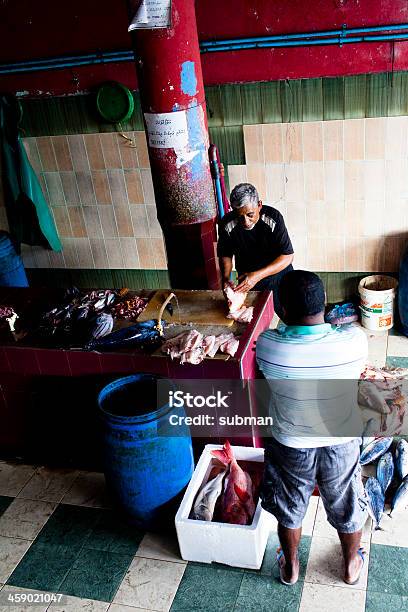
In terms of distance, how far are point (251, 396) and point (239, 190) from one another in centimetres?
163

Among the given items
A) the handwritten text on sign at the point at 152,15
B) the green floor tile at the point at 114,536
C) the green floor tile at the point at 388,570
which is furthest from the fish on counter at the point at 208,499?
the handwritten text on sign at the point at 152,15

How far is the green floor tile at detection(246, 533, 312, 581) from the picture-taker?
371 centimetres

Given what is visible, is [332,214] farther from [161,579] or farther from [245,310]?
[161,579]

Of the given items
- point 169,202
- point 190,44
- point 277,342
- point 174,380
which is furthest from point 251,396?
point 190,44

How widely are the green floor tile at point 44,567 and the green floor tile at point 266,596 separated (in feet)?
4.00

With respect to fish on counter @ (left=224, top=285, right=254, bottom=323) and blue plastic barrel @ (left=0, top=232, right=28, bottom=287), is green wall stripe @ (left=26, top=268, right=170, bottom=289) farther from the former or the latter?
fish on counter @ (left=224, top=285, right=254, bottom=323)

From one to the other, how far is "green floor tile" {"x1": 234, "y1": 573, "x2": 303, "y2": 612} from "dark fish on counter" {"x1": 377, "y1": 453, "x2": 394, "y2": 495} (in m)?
0.92

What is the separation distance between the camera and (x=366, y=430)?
14.5ft

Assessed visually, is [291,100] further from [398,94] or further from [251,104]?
[398,94]

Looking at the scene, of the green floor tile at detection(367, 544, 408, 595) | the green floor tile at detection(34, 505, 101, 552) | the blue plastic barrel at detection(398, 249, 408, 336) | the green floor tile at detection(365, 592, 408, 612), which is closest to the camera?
the green floor tile at detection(365, 592, 408, 612)

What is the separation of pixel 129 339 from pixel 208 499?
4.05 ft

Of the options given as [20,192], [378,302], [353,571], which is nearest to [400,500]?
[353,571]

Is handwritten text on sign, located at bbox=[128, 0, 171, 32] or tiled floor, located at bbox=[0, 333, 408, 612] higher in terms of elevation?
handwritten text on sign, located at bbox=[128, 0, 171, 32]

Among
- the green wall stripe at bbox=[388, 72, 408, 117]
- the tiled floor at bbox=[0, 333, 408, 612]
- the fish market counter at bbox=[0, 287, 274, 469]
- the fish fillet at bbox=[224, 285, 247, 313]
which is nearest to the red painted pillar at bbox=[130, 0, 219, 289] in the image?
the fish fillet at bbox=[224, 285, 247, 313]
